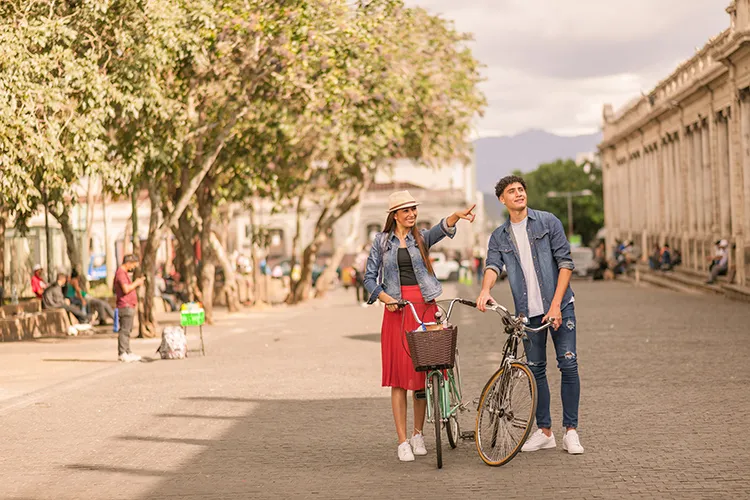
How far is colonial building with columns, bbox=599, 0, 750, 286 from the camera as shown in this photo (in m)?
36.8

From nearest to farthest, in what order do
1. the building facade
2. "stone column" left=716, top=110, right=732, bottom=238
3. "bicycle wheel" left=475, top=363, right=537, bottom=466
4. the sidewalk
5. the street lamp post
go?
"bicycle wheel" left=475, top=363, right=537, bottom=466, the sidewalk, "stone column" left=716, top=110, right=732, bottom=238, the building facade, the street lamp post

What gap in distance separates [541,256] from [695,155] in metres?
45.5

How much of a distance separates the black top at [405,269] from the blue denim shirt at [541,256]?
589 millimetres

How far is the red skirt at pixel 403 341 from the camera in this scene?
8.70 m

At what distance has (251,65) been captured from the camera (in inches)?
942

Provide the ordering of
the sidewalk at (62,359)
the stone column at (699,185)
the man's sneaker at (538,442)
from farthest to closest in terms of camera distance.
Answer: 1. the stone column at (699,185)
2. the sidewalk at (62,359)
3. the man's sneaker at (538,442)

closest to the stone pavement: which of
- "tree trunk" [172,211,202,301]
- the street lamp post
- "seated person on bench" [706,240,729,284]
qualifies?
"tree trunk" [172,211,202,301]

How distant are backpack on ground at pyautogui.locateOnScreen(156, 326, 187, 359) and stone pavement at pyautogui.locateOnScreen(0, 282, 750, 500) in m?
0.27

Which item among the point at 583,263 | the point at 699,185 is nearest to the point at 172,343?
the point at 699,185

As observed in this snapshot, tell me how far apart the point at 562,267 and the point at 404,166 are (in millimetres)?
102855

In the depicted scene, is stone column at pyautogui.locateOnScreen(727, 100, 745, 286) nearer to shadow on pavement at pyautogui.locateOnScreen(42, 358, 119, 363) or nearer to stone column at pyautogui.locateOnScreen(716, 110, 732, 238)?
stone column at pyautogui.locateOnScreen(716, 110, 732, 238)

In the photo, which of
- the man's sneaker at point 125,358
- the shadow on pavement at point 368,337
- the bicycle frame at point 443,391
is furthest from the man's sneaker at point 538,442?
the shadow on pavement at point 368,337

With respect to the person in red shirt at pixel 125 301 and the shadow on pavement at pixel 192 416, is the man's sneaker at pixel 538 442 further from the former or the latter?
the person in red shirt at pixel 125 301

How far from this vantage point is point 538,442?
8.95 metres
